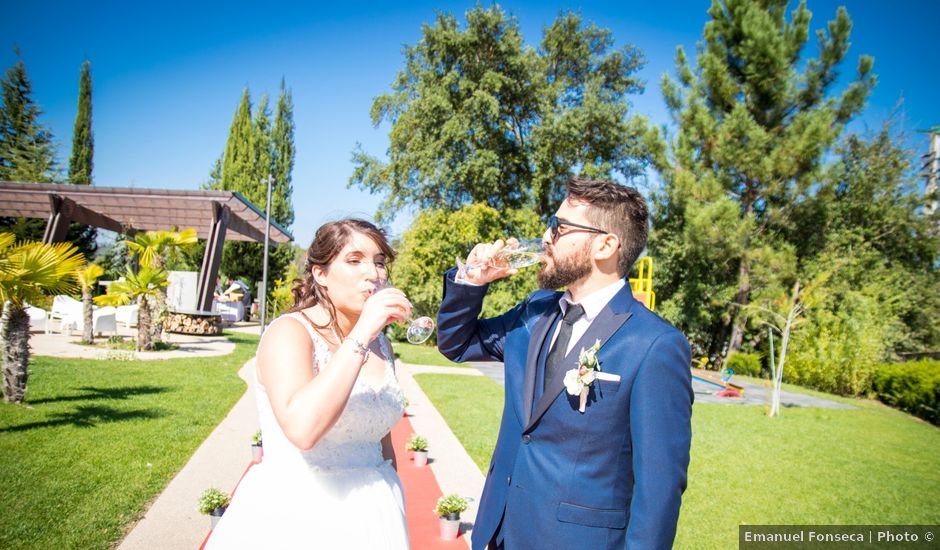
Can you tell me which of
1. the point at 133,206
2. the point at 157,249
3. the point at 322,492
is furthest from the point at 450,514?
the point at 133,206

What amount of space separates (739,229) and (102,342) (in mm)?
24184

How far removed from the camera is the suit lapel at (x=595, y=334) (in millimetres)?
2070

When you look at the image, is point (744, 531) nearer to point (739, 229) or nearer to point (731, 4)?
point (739, 229)

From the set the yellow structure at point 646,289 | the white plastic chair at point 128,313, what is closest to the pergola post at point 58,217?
the white plastic chair at point 128,313

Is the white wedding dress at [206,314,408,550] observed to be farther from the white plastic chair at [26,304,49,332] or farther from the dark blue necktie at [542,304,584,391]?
the white plastic chair at [26,304,49,332]

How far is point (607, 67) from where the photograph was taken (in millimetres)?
28109

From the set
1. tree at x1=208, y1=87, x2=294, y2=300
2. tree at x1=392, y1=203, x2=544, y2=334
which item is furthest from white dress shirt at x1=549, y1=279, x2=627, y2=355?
tree at x1=208, y1=87, x2=294, y2=300

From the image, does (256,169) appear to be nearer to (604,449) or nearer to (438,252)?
(438,252)

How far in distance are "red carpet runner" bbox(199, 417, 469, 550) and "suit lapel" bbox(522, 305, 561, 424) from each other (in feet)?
4.74

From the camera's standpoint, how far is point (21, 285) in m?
6.76

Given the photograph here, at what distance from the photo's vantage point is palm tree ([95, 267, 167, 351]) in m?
12.9

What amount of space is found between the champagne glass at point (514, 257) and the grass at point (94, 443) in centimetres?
364

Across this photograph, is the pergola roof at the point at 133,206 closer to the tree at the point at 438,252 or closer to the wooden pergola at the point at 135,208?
the wooden pergola at the point at 135,208

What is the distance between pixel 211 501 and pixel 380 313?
134 inches
